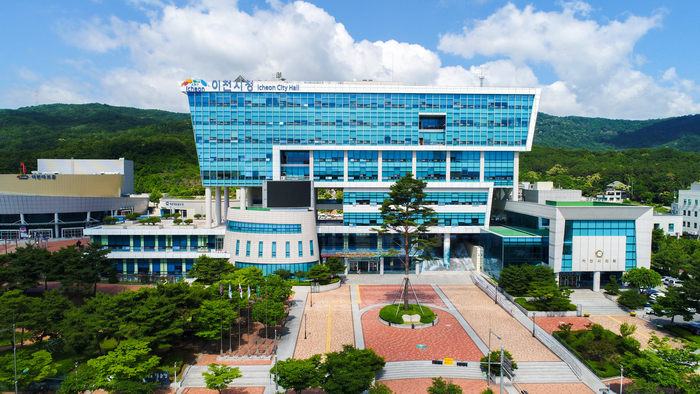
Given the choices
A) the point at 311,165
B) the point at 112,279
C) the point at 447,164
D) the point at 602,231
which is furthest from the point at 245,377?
the point at 602,231

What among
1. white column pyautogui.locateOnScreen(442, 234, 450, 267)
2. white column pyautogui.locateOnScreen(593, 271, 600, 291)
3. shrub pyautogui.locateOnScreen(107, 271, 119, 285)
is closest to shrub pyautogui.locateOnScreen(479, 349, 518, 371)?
white column pyautogui.locateOnScreen(593, 271, 600, 291)

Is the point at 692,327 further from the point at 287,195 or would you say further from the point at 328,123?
the point at 328,123

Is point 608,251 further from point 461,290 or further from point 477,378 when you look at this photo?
point 477,378

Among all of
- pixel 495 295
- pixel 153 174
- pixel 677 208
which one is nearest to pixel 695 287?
pixel 495 295

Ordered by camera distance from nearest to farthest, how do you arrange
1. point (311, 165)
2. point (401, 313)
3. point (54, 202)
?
1. point (401, 313)
2. point (311, 165)
3. point (54, 202)

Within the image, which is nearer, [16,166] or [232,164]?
[232,164]

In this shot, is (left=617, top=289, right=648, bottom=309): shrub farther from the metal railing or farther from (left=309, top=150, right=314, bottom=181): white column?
(left=309, top=150, right=314, bottom=181): white column
